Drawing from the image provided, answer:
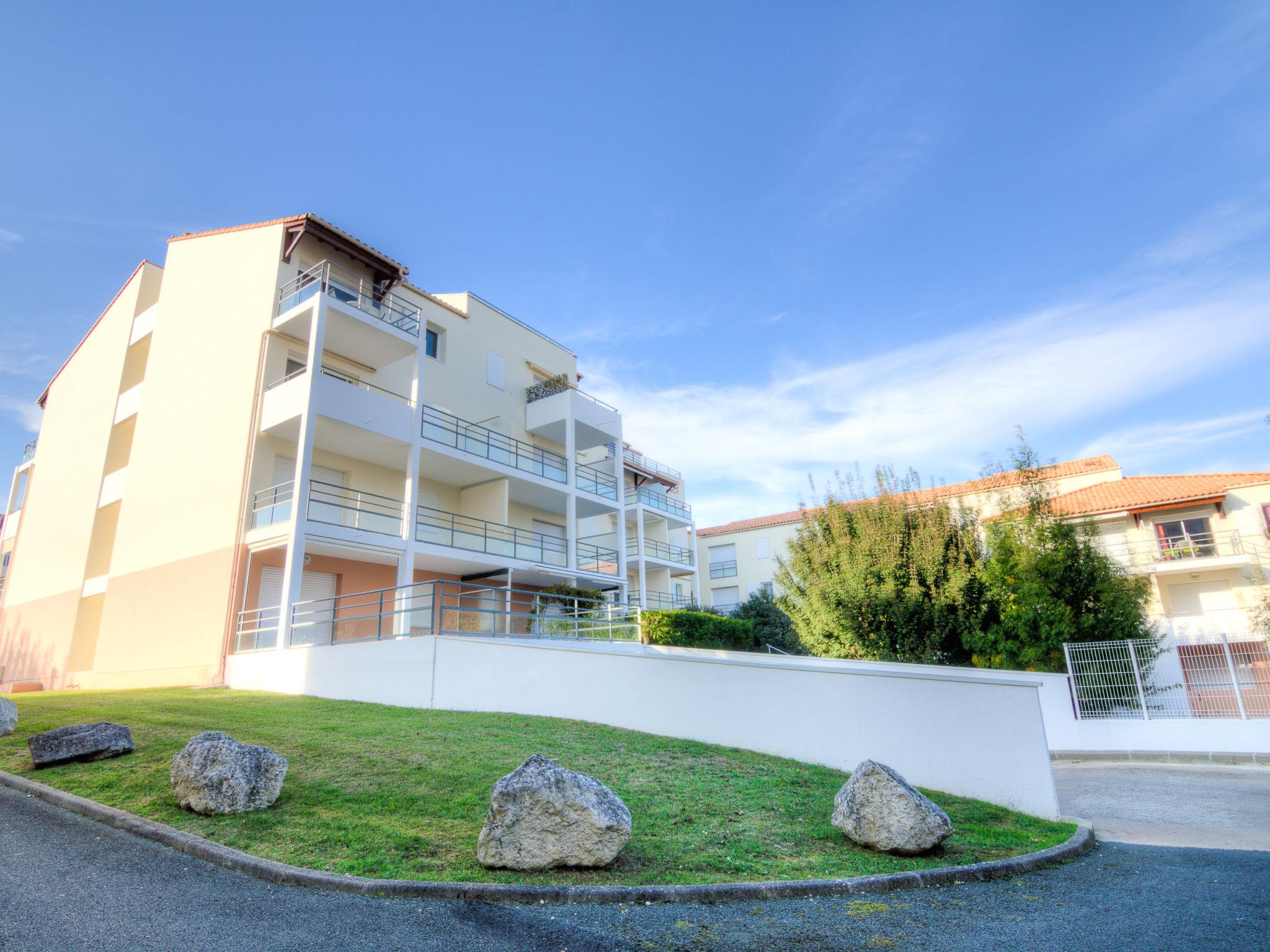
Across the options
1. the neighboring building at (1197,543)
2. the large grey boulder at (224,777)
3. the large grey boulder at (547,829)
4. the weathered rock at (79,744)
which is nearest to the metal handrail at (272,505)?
the weathered rock at (79,744)

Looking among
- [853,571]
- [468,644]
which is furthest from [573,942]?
[853,571]

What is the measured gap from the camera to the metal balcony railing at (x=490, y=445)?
19.2 metres

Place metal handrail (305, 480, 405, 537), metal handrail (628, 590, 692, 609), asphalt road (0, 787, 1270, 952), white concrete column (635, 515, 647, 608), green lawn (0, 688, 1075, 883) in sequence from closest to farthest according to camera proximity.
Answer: asphalt road (0, 787, 1270, 952) < green lawn (0, 688, 1075, 883) < metal handrail (305, 480, 405, 537) < white concrete column (635, 515, 647, 608) < metal handrail (628, 590, 692, 609)

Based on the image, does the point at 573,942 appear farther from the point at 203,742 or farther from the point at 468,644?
the point at 468,644

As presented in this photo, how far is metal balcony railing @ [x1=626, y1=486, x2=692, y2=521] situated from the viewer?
3034 centimetres

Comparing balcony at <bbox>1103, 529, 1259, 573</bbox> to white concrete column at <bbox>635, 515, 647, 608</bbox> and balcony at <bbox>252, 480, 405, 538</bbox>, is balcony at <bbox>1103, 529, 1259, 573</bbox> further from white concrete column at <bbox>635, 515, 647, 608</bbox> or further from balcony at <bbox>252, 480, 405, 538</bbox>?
balcony at <bbox>252, 480, 405, 538</bbox>

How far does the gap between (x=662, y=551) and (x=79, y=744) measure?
25.4 m

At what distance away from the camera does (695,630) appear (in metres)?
19.7

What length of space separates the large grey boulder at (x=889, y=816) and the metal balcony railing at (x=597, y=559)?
1753 centimetres

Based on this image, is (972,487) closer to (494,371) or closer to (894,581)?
(894,581)

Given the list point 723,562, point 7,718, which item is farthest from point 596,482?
point 7,718

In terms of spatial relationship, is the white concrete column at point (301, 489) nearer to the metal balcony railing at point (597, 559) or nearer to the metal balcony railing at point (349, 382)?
the metal balcony railing at point (349, 382)

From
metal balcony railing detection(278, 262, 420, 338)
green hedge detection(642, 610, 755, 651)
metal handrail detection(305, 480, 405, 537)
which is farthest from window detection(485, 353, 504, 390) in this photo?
green hedge detection(642, 610, 755, 651)

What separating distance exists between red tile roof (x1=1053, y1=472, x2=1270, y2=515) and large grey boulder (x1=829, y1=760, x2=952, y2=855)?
21205 millimetres
